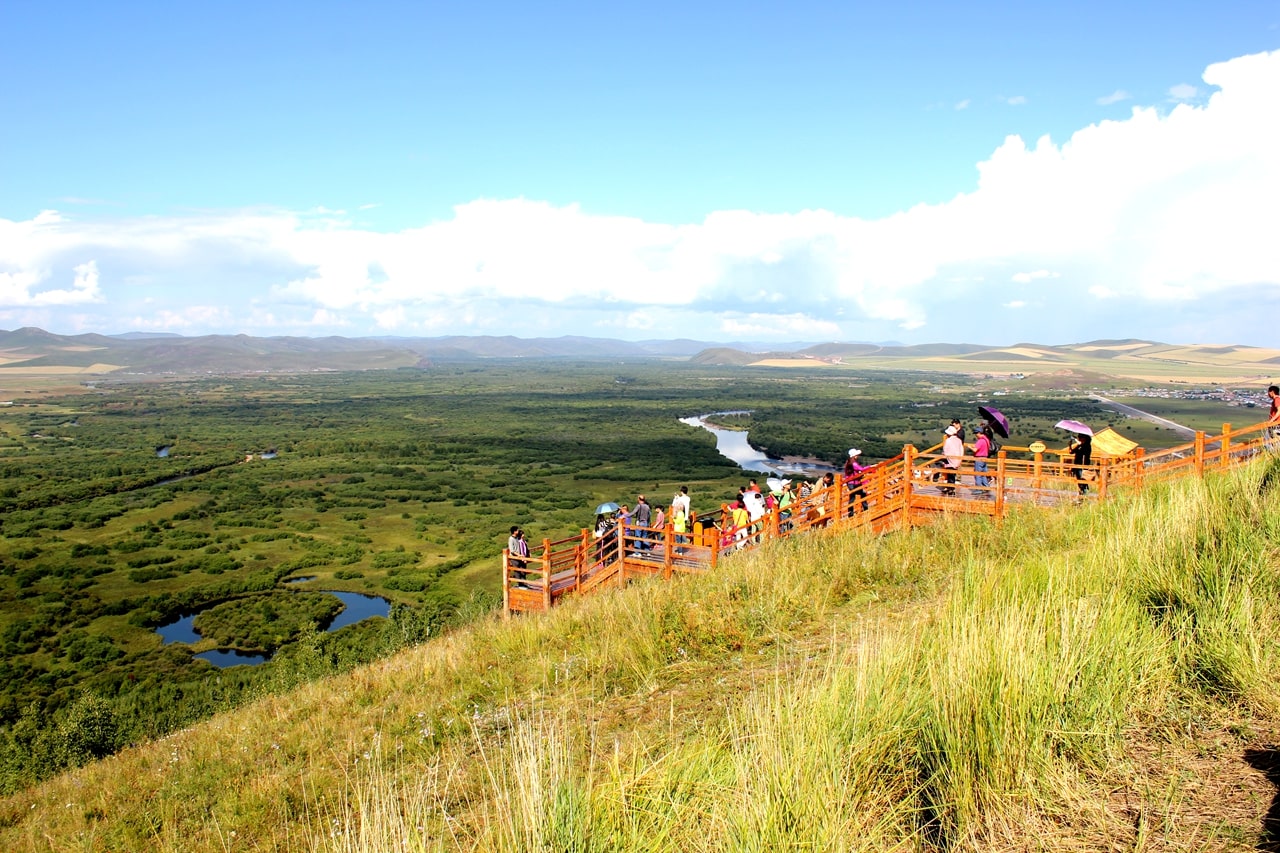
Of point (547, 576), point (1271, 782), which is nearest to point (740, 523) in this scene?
point (547, 576)

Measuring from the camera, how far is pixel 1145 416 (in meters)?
120

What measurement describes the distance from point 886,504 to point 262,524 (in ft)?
199

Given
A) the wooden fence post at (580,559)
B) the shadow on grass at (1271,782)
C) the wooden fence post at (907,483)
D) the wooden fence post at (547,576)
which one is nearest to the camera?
the shadow on grass at (1271,782)

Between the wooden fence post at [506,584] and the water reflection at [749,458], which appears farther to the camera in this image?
the water reflection at [749,458]

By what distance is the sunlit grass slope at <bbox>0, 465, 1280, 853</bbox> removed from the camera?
365cm

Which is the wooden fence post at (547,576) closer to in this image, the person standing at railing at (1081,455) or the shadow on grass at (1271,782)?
the person standing at railing at (1081,455)

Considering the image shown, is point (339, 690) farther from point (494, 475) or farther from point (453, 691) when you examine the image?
point (494, 475)

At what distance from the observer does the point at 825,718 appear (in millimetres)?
4148

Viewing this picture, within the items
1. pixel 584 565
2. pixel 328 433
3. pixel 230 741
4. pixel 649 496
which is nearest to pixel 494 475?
pixel 649 496

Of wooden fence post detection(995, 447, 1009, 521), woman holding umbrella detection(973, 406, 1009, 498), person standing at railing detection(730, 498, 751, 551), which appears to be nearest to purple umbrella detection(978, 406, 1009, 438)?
woman holding umbrella detection(973, 406, 1009, 498)

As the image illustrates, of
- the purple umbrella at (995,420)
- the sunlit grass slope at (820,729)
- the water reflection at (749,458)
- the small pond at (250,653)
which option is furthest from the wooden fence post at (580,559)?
the water reflection at (749,458)

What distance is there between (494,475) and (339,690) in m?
79.2

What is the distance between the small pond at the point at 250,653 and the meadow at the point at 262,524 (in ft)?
2.18

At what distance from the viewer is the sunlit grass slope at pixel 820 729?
3.65 metres
